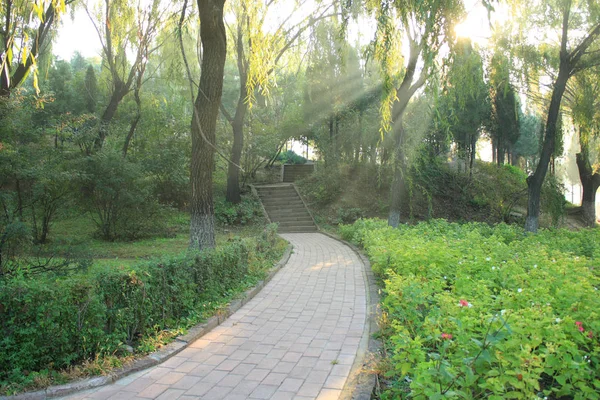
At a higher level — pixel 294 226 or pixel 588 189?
pixel 588 189

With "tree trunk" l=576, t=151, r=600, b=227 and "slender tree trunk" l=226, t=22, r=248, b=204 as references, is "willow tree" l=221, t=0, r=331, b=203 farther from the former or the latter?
"tree trunk" l=576, t=151, r=600, b=227

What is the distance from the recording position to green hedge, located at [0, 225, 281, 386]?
3.50 m

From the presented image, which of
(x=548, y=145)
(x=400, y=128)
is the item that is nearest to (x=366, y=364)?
(x=400, y=128)

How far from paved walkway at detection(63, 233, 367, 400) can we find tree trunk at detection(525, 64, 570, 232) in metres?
8.34

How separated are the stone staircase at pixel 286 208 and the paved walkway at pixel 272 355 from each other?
10166mm

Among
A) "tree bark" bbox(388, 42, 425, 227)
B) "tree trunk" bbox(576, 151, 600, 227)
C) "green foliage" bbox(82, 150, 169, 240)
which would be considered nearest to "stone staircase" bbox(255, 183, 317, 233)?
"tree bark" bbox(388, 42, 425, 227)

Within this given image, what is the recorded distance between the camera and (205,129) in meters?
7.21

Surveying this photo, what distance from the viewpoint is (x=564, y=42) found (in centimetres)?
1266

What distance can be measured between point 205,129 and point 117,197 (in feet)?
19.8

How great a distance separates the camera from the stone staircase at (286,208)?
17.6 meters

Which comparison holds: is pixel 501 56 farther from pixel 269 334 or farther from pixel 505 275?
pixel 269 334

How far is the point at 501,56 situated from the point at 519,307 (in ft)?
34.1

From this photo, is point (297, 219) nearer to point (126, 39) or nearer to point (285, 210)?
point (285, 210)

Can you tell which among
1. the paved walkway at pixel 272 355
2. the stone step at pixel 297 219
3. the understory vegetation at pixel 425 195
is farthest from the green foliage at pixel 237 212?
the paved walkway at pixel 272 355
